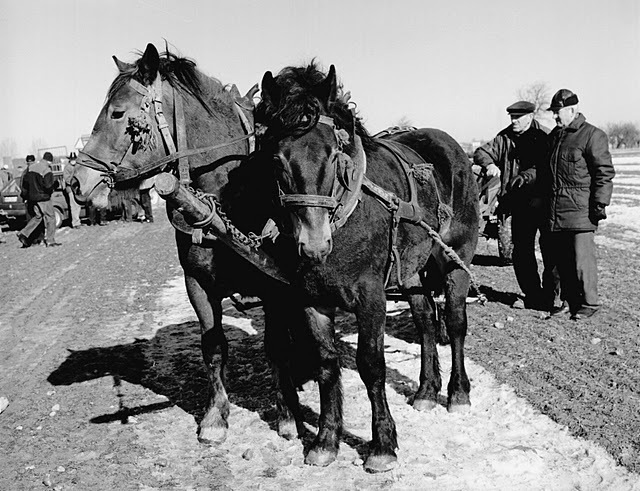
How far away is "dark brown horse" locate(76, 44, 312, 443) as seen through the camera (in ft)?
13.9

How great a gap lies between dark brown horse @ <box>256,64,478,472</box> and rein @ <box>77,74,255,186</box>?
0.67 metres

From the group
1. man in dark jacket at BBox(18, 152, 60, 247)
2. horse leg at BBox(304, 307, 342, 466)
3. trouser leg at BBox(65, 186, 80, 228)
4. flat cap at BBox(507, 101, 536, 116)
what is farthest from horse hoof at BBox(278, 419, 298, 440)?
trouser leg at BBox(65, 186, 80, 228)

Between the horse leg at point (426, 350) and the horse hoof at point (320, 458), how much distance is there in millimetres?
1117

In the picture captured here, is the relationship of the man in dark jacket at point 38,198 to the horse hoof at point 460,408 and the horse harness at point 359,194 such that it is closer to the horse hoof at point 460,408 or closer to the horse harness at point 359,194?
the horse harness at point 359,194

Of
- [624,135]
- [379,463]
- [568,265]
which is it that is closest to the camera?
[379,463]

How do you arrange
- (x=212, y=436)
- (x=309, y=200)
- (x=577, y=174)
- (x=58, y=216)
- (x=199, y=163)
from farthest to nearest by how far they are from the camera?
(x=58, y=216), (x=577, y=174), (x=212, y=436), (x=199, y=163), (x=309, y=200)

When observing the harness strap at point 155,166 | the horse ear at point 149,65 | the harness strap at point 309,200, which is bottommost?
the harness strap at point 309,200

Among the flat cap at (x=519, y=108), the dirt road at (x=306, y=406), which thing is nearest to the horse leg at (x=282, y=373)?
the dirt road at (x=306, y=406)

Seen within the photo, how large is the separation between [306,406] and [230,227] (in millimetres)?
1962

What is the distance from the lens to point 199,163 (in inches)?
177

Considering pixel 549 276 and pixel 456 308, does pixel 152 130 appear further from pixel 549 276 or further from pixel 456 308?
pixel 549 276

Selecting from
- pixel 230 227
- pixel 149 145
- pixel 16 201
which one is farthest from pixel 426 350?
pixel 16 201

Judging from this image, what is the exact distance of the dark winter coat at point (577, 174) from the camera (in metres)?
7.09

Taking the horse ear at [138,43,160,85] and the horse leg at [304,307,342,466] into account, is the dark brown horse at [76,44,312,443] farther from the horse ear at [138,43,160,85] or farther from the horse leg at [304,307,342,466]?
the horse leg at [304,307,342,466]
